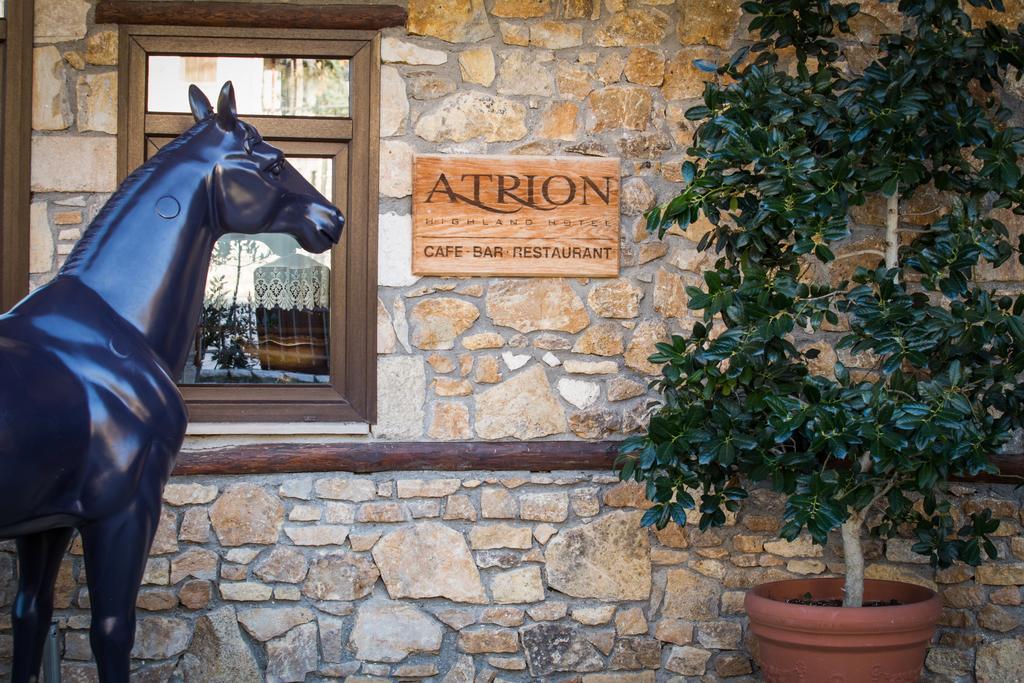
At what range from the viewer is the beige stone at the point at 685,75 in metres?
4.51

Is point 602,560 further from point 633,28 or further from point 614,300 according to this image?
point 633,28

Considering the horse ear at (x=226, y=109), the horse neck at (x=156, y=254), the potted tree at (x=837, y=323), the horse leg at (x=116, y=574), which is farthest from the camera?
the potted tree at (x=837, y=323)

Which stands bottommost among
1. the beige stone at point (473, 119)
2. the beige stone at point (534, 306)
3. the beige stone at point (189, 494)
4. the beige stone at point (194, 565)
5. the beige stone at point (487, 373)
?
the beige stone at point (194, 565)

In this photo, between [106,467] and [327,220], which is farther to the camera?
[327,220]

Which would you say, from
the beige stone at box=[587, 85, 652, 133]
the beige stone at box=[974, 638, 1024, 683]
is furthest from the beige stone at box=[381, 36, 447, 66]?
the beige stone at box=[974, 638, 1024, 683]

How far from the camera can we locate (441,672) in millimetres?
4340

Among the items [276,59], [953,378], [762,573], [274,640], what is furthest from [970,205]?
[274,640]

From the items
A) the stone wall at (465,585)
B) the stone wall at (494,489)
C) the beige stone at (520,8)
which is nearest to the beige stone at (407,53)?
the stone wall at (494,489)

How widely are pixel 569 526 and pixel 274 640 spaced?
1.17 m

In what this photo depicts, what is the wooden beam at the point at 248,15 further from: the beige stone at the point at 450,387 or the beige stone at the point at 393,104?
the beige stone at the point at 450,387

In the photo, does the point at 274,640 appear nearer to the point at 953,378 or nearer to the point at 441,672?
the point at 441,672

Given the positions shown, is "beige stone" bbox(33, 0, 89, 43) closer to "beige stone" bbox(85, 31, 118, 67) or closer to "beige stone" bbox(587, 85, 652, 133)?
"beige stone" bbox(85, 31, 118, 67)

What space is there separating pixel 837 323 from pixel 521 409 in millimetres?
1218

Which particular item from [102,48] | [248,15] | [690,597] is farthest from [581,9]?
[690,597]
